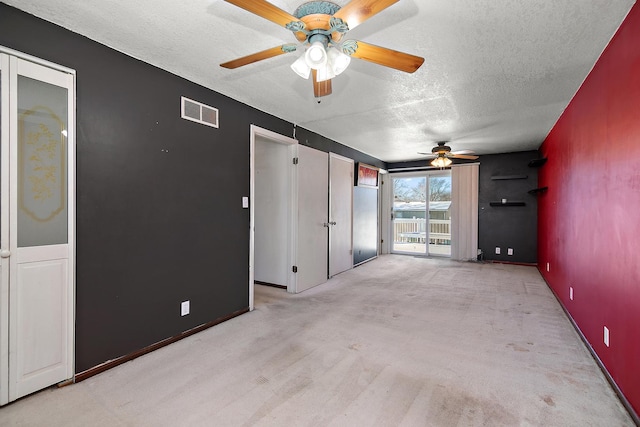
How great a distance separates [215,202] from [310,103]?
1509mm

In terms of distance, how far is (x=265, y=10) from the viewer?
1.43 m

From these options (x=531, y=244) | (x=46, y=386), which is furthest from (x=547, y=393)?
(x=531, y=244)

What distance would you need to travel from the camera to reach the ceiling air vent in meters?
2.74

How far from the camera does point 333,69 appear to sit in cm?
183

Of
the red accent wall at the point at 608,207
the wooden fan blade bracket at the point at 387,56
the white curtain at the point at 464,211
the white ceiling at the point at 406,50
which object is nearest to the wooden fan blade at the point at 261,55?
the white ceiling at the point at 406,50

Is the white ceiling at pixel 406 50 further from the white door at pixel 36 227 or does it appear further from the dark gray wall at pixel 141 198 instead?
the white door at pixel 36 227

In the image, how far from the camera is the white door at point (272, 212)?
4.23 meters

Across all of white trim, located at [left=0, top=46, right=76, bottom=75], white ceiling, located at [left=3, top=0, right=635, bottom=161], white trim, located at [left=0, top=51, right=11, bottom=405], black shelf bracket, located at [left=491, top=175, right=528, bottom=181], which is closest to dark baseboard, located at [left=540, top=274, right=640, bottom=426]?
white ceiling, located at [left=3, top=0, right=635, bottom=161]

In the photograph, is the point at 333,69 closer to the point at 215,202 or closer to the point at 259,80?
the point at 259,80

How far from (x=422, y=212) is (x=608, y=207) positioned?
5.31m

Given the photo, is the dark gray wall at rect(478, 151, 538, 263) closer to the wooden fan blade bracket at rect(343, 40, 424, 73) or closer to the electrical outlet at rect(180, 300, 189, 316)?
the wooden fan blade bracket at rect(343, 40, 424, 73)

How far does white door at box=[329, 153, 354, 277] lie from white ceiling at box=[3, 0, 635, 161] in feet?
4.39

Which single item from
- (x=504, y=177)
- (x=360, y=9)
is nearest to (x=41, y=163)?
(x=360, y=9)

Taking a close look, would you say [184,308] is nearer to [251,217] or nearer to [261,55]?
[251,217]
